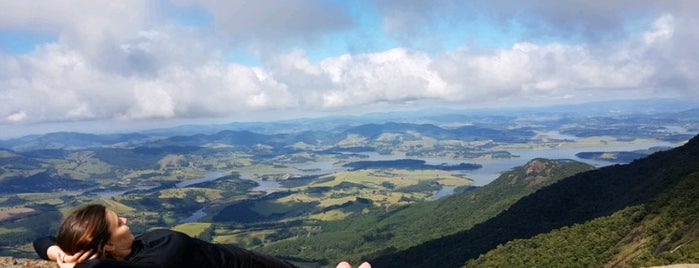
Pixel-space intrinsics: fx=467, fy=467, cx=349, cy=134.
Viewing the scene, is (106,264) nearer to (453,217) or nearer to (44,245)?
(44,245)

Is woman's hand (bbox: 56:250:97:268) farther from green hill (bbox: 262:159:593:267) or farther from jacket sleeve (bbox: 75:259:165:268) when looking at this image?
green hill (bbox: 262:159:593:267)

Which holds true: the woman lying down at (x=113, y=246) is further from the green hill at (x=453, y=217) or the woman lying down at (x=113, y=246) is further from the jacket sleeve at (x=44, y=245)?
the green hill at (x=453, y=217)

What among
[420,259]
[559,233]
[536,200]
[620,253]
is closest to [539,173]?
[536,200]

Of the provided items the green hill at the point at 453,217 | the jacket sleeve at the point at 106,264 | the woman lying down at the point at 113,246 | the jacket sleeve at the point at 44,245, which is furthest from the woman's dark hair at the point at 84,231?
the green hill at the point at 453,217

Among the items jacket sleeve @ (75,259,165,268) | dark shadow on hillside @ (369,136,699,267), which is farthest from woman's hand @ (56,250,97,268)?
dark shadow on hillside @ (369,136,699,267)

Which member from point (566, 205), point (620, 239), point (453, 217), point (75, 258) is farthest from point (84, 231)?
point (453, 217)

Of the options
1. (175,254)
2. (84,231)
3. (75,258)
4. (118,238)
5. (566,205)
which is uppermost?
(84,231)
